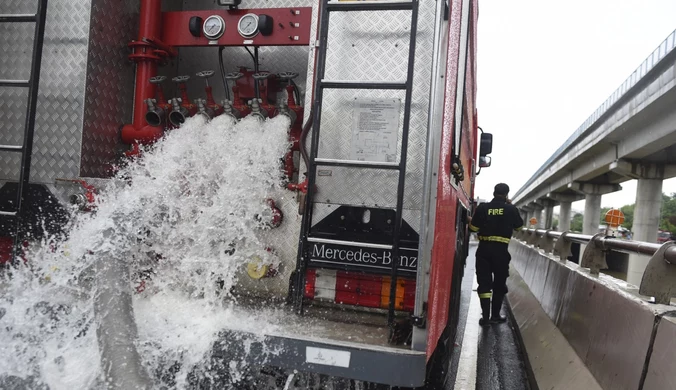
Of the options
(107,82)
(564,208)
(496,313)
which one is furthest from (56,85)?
(564,208)

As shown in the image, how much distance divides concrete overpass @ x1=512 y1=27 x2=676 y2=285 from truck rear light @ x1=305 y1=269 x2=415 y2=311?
1608 centimetres

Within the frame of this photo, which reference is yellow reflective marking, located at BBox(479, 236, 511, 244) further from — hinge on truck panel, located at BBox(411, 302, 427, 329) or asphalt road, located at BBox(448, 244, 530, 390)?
hinge on truck panel, located at BBox(411, 302, 427, 329)

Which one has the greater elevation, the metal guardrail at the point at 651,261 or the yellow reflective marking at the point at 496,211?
the yellow reflective marking at the point at 496,211

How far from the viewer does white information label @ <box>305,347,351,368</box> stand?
9.40 ft

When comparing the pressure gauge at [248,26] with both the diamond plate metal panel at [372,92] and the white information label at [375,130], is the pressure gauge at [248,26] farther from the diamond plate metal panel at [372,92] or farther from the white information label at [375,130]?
the white information label at [375,130]

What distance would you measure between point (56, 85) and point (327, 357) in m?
3.13

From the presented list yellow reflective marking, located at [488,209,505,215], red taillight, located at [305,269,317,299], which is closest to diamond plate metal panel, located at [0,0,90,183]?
red taillight, located at [305,269,317,299]

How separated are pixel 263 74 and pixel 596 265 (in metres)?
3.38


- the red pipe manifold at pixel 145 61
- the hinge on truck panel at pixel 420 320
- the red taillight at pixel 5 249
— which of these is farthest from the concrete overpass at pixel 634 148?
the red taillight at pixel 5 249

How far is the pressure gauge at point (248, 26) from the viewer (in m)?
4.58

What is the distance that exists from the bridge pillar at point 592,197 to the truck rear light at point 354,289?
37.5 m

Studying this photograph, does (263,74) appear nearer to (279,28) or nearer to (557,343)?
(279,28)

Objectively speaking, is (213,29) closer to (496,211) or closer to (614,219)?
(614,219)

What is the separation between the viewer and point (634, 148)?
75.1ft
